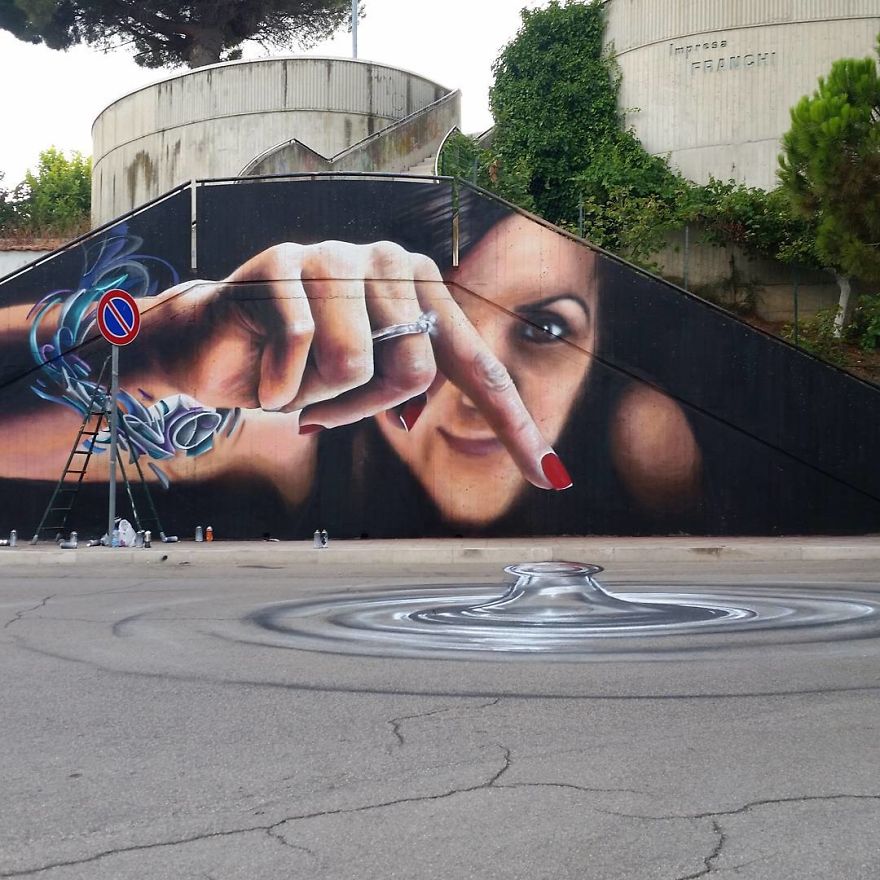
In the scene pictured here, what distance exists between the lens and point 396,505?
17.5 metres

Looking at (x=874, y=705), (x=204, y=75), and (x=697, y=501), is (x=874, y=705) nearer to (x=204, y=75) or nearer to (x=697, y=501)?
(x=697, y=501)

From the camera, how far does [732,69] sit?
950 inches

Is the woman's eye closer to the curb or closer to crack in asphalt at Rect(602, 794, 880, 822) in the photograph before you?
the curb

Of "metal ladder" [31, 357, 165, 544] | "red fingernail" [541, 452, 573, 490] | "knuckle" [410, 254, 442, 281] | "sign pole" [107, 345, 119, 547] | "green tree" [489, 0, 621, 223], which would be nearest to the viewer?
"sign pole" [107, 345, 119, 547]

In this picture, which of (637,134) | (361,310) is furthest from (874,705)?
(637,134)

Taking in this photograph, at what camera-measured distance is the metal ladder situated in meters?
17.2

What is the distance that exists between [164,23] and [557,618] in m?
30.4

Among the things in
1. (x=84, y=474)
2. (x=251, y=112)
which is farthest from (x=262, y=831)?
(x=251, y=112)

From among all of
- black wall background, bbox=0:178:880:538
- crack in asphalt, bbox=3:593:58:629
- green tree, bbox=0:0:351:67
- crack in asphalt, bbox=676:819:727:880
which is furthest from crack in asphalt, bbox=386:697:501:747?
green tree, bbox=0:0:351:67

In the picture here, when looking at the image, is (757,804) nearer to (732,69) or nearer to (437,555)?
(437,555)

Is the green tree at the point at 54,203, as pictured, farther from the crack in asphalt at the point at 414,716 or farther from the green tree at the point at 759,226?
the crack in asphalt at the point at 414,716

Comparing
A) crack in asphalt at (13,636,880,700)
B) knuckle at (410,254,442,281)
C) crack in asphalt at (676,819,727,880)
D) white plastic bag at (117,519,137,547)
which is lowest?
crack in asphalt at (676,819,727,880)

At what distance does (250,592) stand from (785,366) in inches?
361

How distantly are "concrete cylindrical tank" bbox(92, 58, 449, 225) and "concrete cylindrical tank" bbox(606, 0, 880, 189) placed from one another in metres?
5.47
